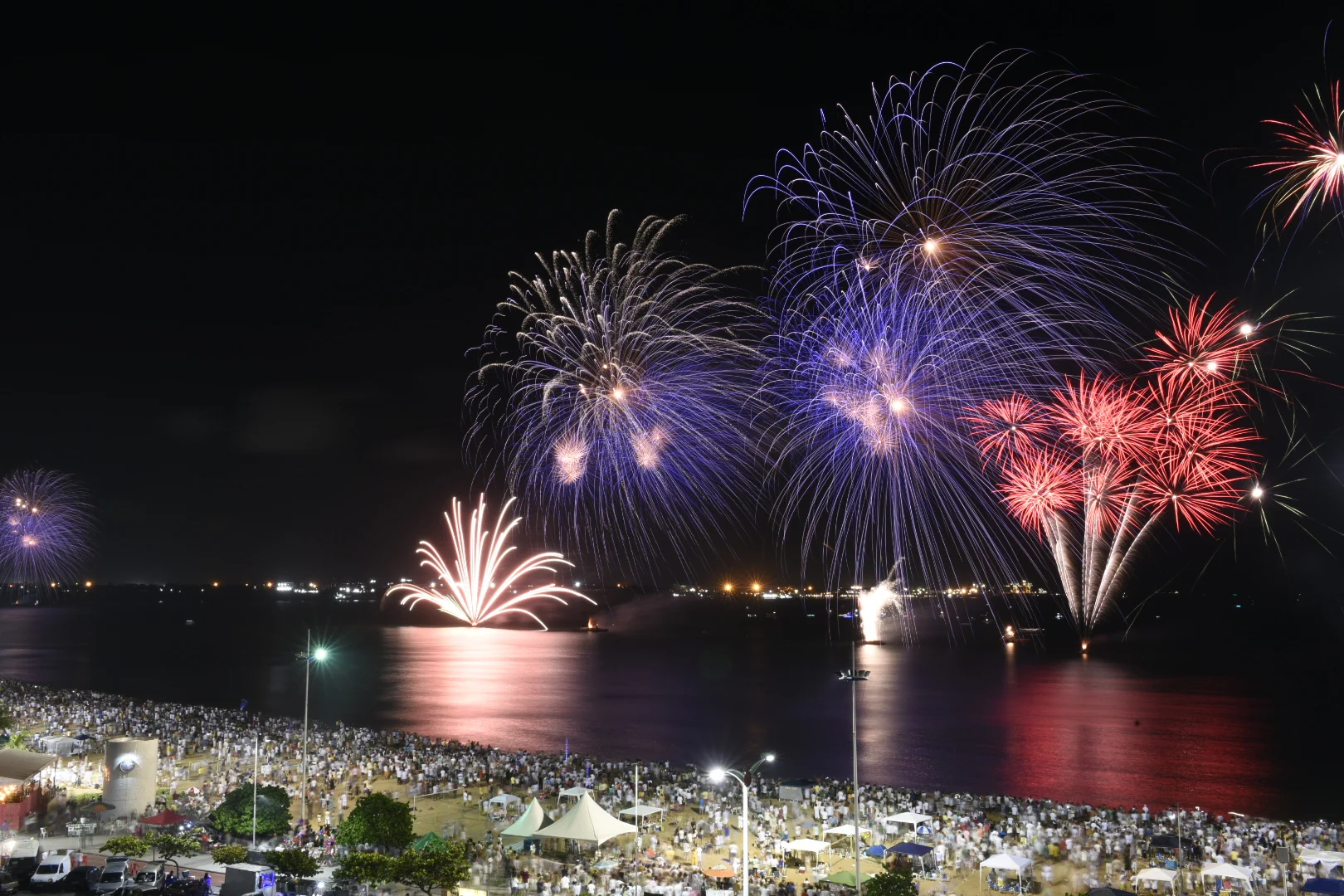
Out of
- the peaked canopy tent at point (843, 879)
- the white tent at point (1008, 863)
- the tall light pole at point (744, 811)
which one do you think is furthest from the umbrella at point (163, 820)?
the white tent at point (1008, 863)

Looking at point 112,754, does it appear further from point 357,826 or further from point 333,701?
point 333,701

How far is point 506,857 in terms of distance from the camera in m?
25.7

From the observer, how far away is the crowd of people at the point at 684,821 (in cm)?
2470

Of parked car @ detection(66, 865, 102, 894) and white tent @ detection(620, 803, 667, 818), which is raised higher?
parked car @ detection(66, 865, 102, 894)

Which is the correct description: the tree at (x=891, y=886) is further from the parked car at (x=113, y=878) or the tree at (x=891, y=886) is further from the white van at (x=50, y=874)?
the white van at (x=50, y=874)

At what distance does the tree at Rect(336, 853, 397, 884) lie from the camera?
20.1 m

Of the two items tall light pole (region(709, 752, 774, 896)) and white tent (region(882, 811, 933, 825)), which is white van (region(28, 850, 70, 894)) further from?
white tent (region(882, 811, 933, 825))

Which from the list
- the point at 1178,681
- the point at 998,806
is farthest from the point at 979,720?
the point at 1178,681

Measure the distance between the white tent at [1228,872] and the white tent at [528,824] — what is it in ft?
56.3

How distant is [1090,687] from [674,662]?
52661mm

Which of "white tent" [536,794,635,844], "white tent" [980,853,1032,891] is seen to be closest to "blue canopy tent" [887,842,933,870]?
"white tent" [980,853,1032,891]

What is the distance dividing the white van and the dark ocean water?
1514 inches

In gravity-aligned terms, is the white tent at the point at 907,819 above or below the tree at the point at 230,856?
below

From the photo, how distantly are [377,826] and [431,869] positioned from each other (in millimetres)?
5295
